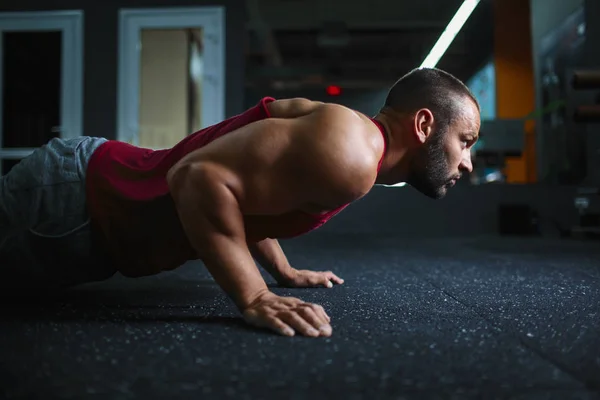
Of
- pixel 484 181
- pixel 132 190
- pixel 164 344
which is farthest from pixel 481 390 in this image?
pixel 484 181

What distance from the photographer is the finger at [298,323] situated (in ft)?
2.73

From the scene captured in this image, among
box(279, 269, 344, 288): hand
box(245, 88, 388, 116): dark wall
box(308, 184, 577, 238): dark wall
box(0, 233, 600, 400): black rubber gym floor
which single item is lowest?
box(308, 184, 577, 238): dark wall

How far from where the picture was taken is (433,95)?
3.20 feet

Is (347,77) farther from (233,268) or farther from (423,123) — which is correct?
(233,268)

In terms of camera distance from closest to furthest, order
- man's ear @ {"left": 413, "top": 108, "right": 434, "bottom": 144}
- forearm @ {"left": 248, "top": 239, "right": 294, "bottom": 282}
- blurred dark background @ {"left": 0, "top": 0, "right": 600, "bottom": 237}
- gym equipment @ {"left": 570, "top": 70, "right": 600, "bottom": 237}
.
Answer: man's ear @ {"left": 413, "top": 108, "right": 434, "bottom": 144} → forearm @ {"left": 248, "top": 239, "right": 294, "bottom": 282} → gym equipment @ {"left": 570, "top": 70, "right": 600, "bottom": 237} → blurred dark background @ {"left": 0, "top": 0, "right": 600, "bottom": 237}

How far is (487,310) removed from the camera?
3.59 feet

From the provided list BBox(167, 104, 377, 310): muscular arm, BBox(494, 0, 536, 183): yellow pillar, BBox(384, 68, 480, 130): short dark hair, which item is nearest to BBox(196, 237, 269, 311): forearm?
BBox(167, 104, 377, 310): muscular arm

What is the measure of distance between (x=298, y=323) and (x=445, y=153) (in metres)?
0.44

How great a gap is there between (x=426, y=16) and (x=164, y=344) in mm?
4213

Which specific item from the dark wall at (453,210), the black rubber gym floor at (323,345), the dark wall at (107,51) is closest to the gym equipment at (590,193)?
the dark wall at (453,210)

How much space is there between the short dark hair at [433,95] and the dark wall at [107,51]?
10.8 ft

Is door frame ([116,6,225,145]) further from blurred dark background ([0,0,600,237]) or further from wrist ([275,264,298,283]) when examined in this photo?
wrist ([275,264,298,283])

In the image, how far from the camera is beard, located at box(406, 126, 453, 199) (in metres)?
0.99

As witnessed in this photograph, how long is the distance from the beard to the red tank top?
10 centimetres
